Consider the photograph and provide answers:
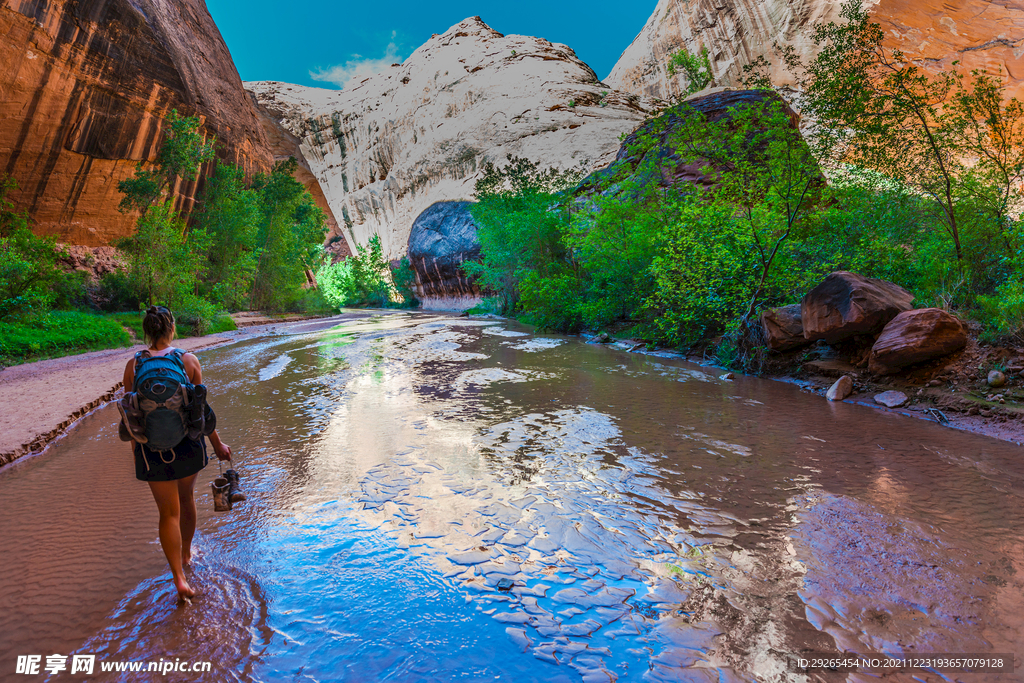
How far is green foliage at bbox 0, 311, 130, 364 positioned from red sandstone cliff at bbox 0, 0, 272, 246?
800 centimetres

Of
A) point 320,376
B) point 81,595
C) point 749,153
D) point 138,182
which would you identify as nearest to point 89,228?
point 138,182

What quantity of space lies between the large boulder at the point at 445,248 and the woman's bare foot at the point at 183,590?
35.0 m

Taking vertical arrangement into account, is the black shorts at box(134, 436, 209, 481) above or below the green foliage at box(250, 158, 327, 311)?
below

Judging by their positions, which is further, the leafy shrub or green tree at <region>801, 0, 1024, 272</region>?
the leafy shrub

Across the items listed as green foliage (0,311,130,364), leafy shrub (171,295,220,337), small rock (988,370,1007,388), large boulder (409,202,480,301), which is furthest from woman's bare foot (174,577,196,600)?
large boulder (409,202,480,301)

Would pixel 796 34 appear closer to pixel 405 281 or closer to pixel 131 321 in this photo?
pixel 405 281

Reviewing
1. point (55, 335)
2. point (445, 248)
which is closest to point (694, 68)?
point (445, 248)

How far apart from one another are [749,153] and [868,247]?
9.78 ft

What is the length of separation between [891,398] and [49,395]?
12.8 m

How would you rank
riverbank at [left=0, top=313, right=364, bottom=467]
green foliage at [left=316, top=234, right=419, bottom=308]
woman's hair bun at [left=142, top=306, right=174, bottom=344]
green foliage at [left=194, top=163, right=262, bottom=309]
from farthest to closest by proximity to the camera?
1. green foliage at [left=316, top=234, right=419, bottom=308]
2. green foliage at [left=194, top=163, right=262, bottom=309]
3. riverbank at [left=0, top=313, right=364, bottom=467]
4. woman's hair bun at [left=142, top=306, right=174, bottom=344]

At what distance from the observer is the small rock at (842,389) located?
21.8 ft

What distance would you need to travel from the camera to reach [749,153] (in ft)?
30.8

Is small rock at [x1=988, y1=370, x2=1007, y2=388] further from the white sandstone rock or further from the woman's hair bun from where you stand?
the white sandstone rock

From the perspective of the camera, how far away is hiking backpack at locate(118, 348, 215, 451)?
86.0 inches
